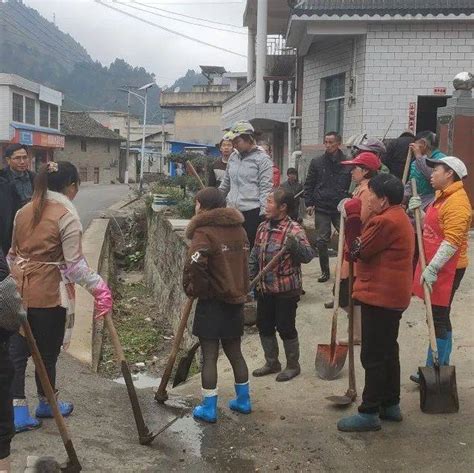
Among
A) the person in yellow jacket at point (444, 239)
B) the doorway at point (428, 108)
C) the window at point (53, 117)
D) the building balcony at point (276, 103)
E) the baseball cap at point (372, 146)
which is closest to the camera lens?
the person in yellow jacket at point (444, 239)

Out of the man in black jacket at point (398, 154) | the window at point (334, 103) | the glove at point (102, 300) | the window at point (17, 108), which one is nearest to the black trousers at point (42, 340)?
the glove at point (102, 300)

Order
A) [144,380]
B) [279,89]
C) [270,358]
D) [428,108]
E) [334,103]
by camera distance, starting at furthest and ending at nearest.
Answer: [279,89] → [334,103] → [428,108] → [144,380] → [270,358]

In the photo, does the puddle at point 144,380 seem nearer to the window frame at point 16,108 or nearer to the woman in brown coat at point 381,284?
the woman in brown coat at point 381,284

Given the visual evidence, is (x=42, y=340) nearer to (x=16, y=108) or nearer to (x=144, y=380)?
(x=144, y=380)

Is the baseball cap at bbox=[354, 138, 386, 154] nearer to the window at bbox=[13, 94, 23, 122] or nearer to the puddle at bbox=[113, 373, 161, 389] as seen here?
the puddle at bbox=[113, 373, 161, 389]

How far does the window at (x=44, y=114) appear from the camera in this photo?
44.0 metres

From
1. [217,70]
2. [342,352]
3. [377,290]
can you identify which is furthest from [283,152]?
[217,70]

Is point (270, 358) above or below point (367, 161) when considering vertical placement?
below

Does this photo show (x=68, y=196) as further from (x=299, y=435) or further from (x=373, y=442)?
(x=373, y=442)

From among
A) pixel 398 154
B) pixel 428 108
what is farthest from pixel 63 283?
pixel 428 108

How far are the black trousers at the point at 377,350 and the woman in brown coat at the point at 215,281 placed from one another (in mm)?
870

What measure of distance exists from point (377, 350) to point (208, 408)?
124 cm

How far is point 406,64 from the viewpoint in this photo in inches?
433

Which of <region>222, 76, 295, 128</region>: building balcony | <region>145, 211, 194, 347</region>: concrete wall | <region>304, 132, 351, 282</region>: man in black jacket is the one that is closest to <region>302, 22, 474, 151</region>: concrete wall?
<region>222, 76, 295, 128</region>: building balcony
